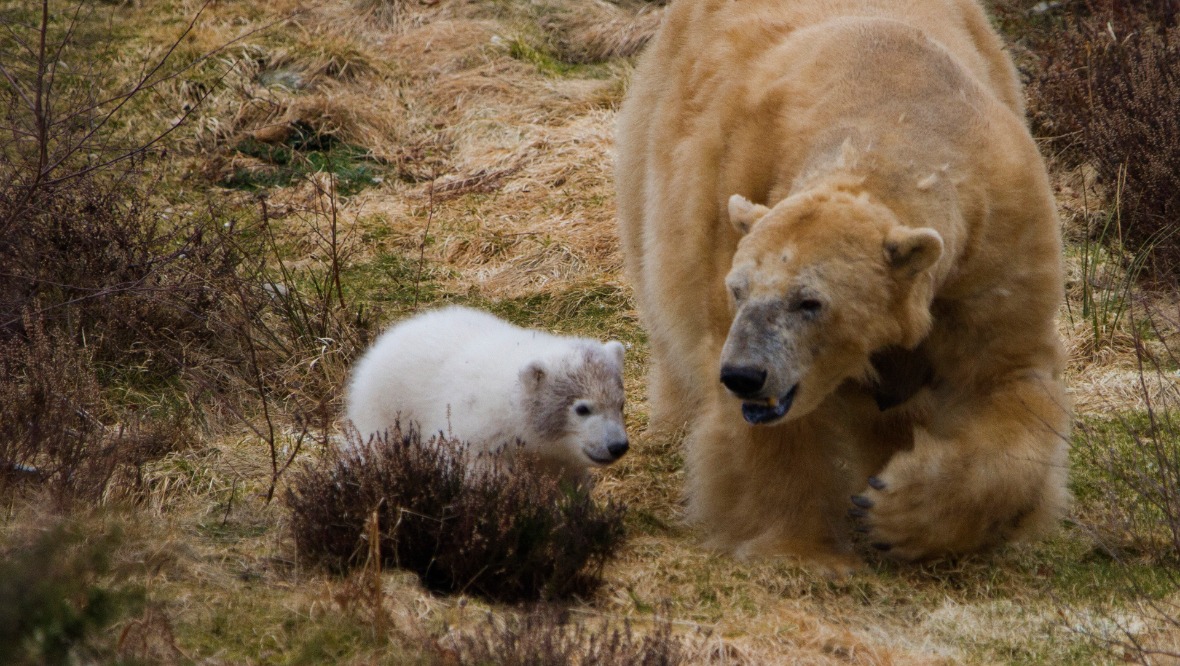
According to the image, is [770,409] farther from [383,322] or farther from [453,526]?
[383,322]

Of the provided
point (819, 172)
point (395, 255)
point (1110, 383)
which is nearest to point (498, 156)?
point (395, 255)

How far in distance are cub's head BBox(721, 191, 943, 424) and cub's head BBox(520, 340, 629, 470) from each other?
793 mm

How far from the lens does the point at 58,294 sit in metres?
6.12

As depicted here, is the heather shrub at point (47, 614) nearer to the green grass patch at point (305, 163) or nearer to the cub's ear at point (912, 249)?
the cub's ear at point (912, 249)

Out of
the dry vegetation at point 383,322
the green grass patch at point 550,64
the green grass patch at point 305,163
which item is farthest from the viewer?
the green grass patch at point 550,64

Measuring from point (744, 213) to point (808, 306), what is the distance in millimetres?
439

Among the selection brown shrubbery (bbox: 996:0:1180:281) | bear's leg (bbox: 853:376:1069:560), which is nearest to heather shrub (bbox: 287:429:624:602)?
bear's leg (bbox: 853:376:1069:560)

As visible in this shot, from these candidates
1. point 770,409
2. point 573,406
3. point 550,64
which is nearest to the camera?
point 770,409

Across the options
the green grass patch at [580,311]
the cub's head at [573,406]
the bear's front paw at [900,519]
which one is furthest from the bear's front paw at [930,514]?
the green grass patch at [580,311]

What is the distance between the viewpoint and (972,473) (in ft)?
13.5

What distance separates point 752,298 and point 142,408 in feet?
11.0

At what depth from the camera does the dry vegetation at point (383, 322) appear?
359cm

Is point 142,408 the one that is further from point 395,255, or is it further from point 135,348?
point 395,255

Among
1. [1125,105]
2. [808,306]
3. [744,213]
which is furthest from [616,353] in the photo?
[1125,105]
